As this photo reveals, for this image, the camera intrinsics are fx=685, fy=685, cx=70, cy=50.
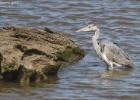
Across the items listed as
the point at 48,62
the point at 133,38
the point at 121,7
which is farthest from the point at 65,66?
the point at 121,7

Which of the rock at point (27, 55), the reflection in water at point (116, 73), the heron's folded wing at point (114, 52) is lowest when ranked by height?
the reflection in water at point (116, 73)

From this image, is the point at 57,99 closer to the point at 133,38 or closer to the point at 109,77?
the point at 109,77

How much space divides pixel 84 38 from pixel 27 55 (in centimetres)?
423

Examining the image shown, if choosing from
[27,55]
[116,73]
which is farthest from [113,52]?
[27,55]

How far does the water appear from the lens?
10.4 meters

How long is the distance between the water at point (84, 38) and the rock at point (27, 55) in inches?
7.1


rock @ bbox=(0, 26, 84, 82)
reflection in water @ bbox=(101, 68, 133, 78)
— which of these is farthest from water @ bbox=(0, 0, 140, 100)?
rock @ bbox=(0, 26, 84, 82)

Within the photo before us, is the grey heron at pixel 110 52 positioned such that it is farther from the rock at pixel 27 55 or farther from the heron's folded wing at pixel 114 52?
the rock at pixel 27 55

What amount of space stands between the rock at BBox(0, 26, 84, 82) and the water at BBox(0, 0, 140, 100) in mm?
180

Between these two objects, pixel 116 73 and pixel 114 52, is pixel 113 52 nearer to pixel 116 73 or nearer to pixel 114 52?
pixel 114 52

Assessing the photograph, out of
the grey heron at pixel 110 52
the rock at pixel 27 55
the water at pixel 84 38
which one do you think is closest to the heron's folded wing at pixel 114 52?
the grey heron at pixel 110 52

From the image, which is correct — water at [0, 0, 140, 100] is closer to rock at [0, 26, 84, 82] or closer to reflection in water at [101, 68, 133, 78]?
reflection in water at [101, 68, 133, 78]

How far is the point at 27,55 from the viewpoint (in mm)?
10945

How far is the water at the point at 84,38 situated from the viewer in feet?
34.2
